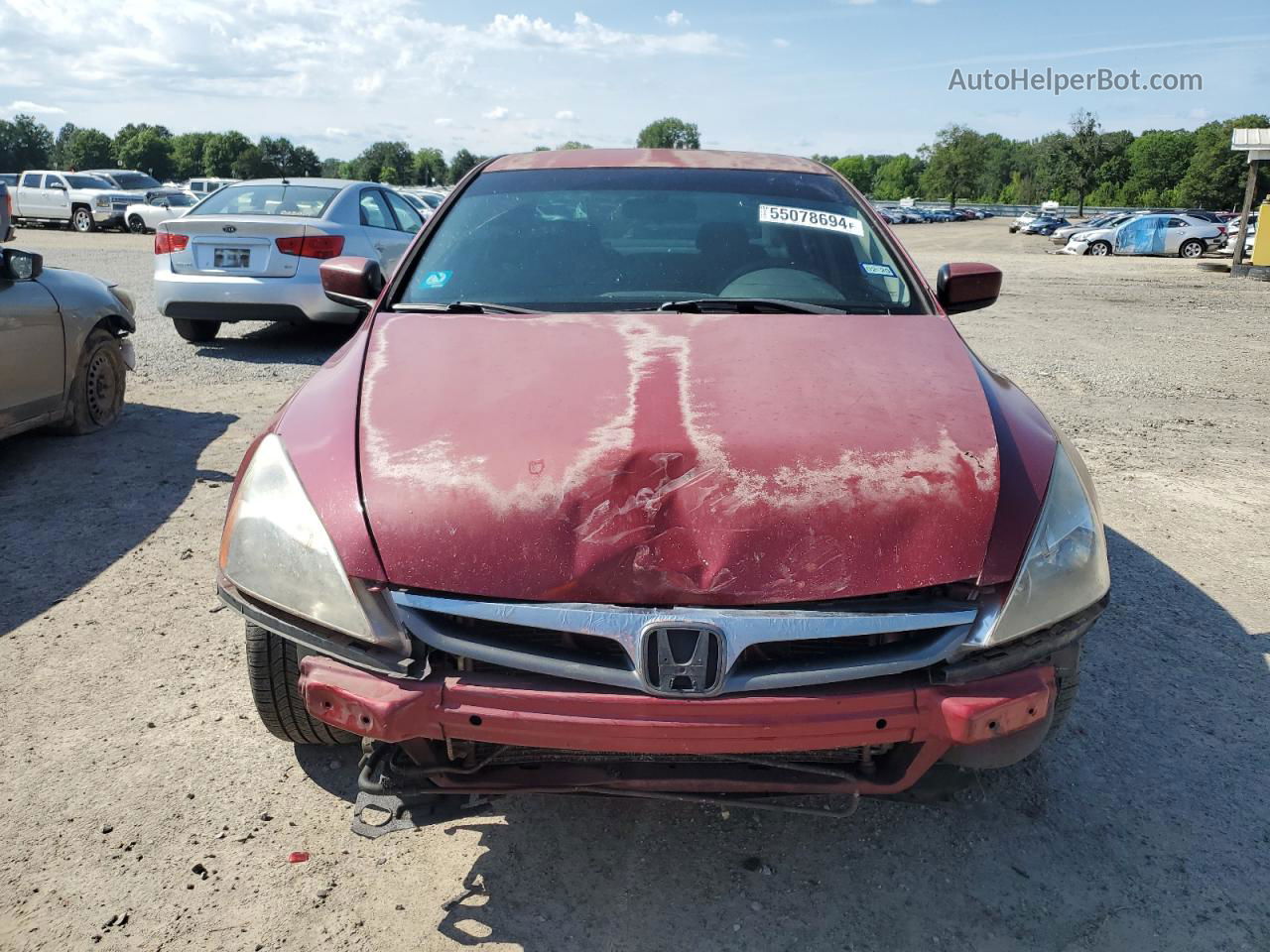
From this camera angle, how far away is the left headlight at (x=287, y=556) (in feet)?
6.31

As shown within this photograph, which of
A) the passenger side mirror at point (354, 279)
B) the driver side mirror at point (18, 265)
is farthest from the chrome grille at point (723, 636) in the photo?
the driver side mirror at point (18, 265)

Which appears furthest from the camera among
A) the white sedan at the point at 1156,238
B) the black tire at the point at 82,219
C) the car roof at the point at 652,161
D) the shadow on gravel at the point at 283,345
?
the white sedan at the point at 1156,238

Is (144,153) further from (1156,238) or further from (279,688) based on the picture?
(279,688)

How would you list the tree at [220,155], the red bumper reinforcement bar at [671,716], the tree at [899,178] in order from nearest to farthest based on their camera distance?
the red bumper reinforcement bar at [671,716] < the tree at [220,155] < the tree at [899,178]

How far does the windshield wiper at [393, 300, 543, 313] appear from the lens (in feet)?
9.55

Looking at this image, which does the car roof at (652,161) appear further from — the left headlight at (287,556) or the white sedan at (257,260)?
the white sedan at (257,260)

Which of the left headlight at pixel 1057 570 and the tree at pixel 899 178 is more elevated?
the tree at pixel 899 178

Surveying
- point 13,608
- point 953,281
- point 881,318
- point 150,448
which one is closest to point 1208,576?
point 953,281

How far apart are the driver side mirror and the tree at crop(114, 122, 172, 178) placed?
10925 cm

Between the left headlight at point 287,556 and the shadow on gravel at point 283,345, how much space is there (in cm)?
589

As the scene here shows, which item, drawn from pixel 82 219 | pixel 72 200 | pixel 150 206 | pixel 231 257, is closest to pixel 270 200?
pixel 231 257

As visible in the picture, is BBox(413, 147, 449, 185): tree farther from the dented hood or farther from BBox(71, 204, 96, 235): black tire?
the dented hood

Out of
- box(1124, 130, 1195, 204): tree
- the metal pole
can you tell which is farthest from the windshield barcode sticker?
box(1124, 130, 1195, 204): tree

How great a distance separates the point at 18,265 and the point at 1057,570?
16.9ft
